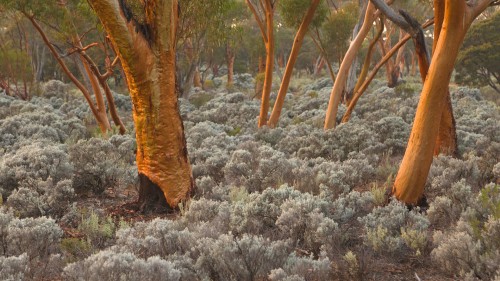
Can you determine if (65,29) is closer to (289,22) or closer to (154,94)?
(289,22)

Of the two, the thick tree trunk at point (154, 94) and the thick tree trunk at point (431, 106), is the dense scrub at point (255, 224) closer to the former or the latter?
the thick tree trunk at point (431, 106)

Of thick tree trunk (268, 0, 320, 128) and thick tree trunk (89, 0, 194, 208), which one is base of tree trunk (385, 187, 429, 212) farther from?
thick tree trunk (268, 0, 320, 128)

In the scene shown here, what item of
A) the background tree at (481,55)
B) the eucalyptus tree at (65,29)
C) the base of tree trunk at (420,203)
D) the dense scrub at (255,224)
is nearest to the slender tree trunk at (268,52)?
the dense scrub at (255,224)

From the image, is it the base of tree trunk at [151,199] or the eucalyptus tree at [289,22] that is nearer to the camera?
the base of tree trunk at [151,199]

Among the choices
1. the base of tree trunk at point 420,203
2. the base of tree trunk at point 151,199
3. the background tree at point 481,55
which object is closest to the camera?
the base of tree trunk at point 420,203

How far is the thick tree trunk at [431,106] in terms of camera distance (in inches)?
249

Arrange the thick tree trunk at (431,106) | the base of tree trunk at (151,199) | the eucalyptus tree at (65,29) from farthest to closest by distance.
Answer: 1. the eucalyptus tree at (65,29)
2. the base of tree trunk at (151,199)
3. the thick tree trunk at (431,106)

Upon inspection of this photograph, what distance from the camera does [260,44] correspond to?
1457 inches

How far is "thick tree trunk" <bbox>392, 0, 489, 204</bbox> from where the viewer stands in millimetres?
6324

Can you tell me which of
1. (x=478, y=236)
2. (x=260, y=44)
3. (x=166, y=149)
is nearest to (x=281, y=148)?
(x=166, y=149)

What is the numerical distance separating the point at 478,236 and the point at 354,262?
126 cm

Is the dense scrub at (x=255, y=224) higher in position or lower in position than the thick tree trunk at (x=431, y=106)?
lower

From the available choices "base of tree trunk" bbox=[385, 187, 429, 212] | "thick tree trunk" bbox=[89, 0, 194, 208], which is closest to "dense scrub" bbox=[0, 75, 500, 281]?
"base of tree trunk" bbox=[385, 187, 429, 212]

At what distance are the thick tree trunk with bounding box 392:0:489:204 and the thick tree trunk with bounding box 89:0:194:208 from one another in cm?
322
